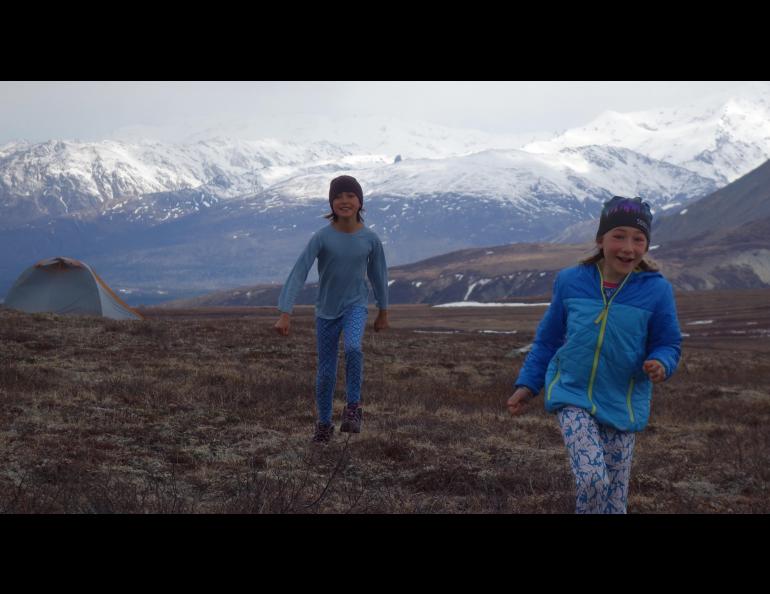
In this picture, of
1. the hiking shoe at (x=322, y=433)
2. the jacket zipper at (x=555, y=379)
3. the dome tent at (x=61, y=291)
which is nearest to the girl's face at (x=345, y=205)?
the hiking shoe at (x=322, y=433)

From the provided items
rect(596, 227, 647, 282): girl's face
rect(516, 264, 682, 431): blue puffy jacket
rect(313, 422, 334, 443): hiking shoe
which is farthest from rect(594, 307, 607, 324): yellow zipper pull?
rect(313, 422, 334, 443): hiking shoe

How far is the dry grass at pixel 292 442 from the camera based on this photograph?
761cm

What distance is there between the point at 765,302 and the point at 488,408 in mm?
68939

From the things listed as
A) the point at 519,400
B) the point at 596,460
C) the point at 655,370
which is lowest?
the point at 596,460

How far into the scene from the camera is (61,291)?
36062 mm

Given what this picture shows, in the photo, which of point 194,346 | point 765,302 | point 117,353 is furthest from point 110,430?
point 765,302

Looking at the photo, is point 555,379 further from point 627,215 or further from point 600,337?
point 627,215

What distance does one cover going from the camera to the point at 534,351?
21.8 ft

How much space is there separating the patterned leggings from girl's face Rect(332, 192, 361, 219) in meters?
4.57

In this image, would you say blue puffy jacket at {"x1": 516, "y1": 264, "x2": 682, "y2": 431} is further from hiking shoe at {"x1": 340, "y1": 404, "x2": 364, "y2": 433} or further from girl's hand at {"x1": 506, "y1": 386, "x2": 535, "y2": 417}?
hiking shoe at {"x1": 340, "y1": 404, "x2": 364, "y2": 433}

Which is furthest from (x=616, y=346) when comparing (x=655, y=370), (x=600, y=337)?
(x=655, y=370)

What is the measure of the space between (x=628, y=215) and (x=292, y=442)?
5.54 m

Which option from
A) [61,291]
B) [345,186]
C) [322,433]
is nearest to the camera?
[345,186]

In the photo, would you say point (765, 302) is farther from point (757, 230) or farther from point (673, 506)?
point (757, 230)
